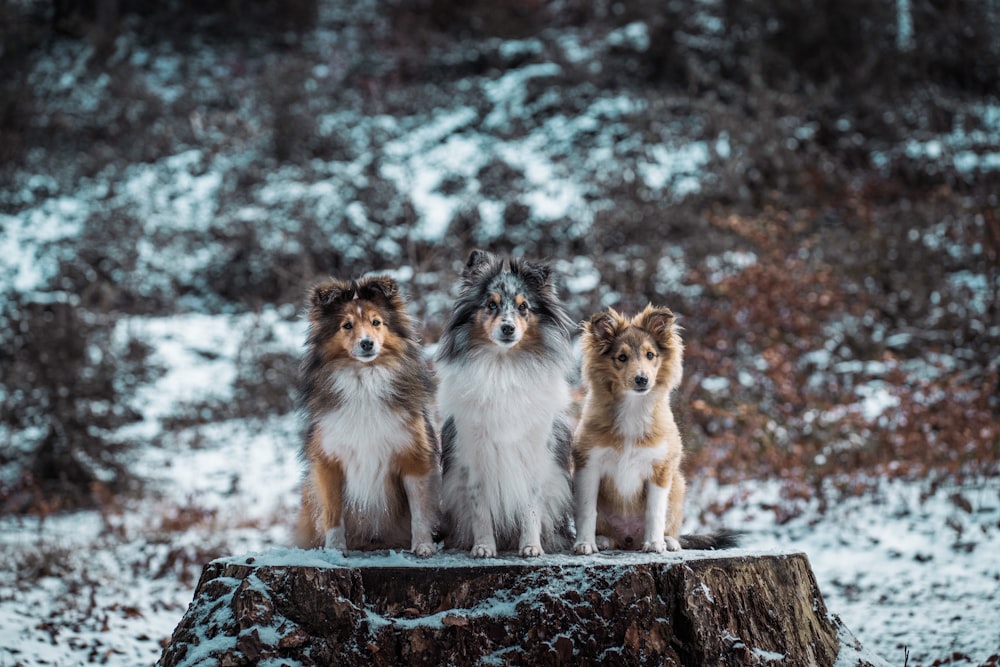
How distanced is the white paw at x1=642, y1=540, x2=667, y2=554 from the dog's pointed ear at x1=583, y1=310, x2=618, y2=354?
0.94 meters

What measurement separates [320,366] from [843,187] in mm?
13435

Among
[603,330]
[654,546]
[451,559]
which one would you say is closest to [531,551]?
[451,559]

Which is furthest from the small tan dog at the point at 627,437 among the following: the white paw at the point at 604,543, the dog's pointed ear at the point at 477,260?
the dog's pointed ear at the point at 477,260

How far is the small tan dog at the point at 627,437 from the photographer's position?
391cm

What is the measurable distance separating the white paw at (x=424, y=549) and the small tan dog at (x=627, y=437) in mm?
677

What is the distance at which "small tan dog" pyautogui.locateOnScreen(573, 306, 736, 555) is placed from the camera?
391cm

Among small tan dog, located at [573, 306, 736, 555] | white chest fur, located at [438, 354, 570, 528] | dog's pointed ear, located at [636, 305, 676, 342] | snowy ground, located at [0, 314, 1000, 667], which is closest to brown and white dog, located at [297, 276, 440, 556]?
white chest fur, located at [438, 354, 570, 528]

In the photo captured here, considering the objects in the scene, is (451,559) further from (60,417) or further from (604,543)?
(60,417)

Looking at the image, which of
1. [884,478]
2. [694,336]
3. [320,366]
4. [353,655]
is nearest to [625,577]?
[353,655]

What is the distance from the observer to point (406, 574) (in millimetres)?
3305

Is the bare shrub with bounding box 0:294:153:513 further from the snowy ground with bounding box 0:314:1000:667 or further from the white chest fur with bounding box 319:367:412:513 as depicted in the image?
the white chest fur with bounding box 319:367:412:513

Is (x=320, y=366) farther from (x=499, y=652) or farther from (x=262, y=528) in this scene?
(x=262, y=528)

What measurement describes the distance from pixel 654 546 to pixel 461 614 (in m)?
1.08

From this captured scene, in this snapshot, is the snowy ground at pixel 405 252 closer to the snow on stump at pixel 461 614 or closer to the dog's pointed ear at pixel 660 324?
the snow on stump at pixel 461 614
